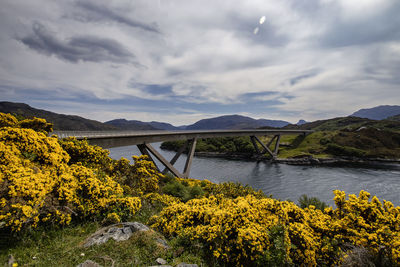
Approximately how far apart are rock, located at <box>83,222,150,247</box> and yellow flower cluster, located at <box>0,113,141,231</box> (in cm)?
118

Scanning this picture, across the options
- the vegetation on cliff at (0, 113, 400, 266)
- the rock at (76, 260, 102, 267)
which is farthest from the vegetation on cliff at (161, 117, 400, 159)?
the rock at (76, 260, 102, 267)

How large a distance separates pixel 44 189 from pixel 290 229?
31.1ft

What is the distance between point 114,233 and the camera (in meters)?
7.15

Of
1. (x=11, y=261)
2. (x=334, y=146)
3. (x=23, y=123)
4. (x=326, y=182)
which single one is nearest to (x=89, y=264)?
(x=11, y=261)

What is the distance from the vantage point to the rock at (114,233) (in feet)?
21.9

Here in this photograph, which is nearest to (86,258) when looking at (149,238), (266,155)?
(149,238)

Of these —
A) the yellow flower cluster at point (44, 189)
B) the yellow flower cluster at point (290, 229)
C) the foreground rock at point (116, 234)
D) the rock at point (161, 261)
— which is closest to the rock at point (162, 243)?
the foreground rock at point (116, 234)

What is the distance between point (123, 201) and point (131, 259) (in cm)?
359

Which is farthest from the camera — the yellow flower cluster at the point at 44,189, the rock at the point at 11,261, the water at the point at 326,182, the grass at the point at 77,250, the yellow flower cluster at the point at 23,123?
the water at the point at 326,182

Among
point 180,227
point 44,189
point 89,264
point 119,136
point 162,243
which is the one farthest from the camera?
point 119,136

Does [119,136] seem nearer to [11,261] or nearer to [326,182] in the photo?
[11,261]

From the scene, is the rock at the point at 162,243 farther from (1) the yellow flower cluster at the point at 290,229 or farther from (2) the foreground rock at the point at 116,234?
(1) the yellow flower cluster at the point at 290,229

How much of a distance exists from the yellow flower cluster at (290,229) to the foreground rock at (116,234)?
849 mm

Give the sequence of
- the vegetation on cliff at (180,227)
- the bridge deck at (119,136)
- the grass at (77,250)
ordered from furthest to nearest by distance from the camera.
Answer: the bridge deck at (119,136) < the vegetation on cliff at (180,227) < the grass at (77,250)
